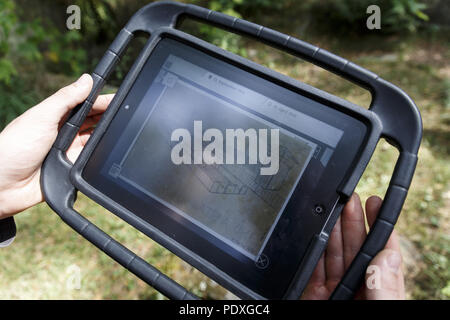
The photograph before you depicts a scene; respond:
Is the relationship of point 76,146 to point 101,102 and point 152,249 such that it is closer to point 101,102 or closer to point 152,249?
point 101,102

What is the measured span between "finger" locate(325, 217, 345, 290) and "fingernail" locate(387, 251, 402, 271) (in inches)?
10.7

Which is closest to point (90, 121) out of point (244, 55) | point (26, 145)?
point (26, 145)

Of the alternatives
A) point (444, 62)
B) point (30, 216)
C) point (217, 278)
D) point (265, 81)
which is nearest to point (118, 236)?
point (30, 216)

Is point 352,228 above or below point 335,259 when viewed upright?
above

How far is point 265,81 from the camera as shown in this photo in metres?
0.95

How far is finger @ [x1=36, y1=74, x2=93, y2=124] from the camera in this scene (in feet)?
3.60

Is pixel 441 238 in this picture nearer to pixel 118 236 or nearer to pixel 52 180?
pixel 118 236

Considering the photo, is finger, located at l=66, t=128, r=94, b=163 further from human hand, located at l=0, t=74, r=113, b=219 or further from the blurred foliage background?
the blurred foliage background

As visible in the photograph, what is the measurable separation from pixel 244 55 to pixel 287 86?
7.28ft

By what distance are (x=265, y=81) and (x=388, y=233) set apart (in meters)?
0.51

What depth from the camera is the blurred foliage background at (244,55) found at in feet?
5.66

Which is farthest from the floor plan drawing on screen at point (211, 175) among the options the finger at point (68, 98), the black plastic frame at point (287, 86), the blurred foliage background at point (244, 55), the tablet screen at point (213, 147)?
the blurred foliage background at point (244, 55)

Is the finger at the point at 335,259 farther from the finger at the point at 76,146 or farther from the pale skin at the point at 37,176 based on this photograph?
the finger at the point at 76,146

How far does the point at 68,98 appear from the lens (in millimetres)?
1104
